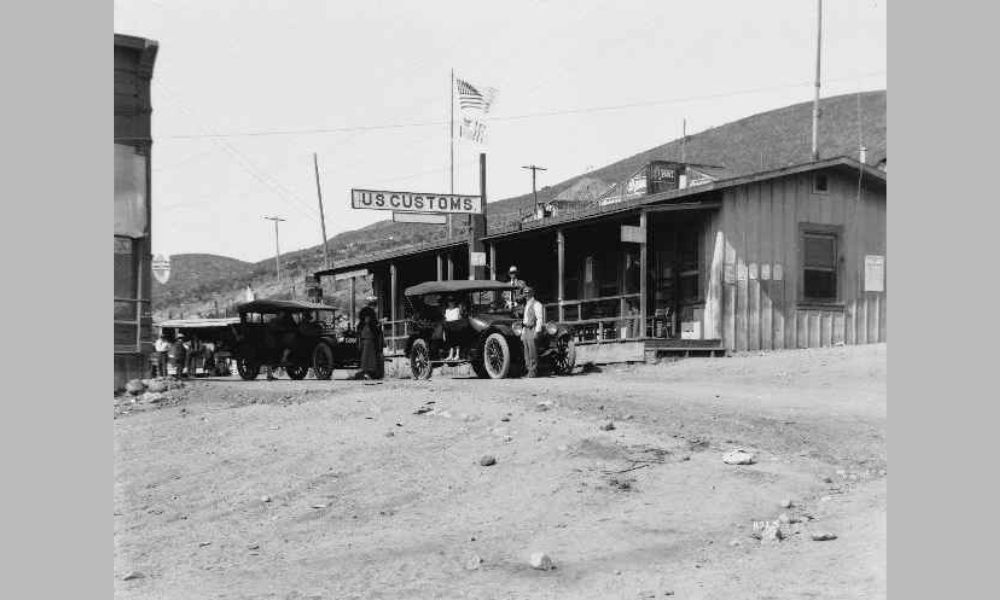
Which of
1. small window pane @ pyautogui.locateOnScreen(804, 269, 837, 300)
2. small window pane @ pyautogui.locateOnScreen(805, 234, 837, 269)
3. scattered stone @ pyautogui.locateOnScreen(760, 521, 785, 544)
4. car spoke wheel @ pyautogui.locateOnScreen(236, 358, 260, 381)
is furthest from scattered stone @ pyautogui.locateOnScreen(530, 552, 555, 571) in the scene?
car spoke wheel @ pyautogui.locateOnScreen(236, 358, 260, 381)

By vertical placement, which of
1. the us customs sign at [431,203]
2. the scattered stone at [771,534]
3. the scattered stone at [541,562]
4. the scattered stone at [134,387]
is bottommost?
the scattered stone at [541,562]

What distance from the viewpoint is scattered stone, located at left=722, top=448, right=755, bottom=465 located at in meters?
8.12

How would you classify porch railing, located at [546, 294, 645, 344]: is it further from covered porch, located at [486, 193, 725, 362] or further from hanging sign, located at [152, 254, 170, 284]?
hanging sign, located at [152, 254, 170, 284]

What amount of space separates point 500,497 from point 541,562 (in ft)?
4.79

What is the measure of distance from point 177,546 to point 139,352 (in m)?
4.95

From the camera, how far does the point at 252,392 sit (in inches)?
603

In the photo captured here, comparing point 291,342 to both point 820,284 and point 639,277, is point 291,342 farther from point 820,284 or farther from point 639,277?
point 820,284

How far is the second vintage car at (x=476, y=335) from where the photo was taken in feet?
53.5

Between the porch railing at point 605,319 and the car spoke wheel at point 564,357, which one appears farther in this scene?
the porch railing at point 605,319

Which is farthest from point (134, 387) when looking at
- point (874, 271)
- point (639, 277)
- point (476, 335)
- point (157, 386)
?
point (874, 271)

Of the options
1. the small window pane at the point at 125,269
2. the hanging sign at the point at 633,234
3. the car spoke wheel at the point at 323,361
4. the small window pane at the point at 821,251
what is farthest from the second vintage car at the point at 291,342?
the small window pane at the point at 125,269

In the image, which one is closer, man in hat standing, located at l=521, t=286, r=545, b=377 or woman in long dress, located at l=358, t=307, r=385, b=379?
man in hat standing, located at l=521, t=286, r=545, b=377

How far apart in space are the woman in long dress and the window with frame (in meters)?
7.77

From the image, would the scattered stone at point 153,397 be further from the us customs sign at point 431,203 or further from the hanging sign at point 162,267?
the us customs sign at point 431,203
